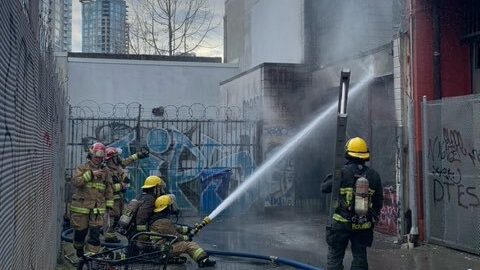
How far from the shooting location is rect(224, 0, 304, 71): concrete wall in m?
17.2

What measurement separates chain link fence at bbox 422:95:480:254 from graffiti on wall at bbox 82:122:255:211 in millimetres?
6213

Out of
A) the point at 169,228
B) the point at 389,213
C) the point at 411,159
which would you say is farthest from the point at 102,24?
the point at 169,228

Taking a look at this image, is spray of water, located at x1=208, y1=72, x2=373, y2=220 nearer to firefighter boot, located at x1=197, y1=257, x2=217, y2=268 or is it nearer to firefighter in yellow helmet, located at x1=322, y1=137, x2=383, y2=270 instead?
firefighter boot, located at x1=197, y1=257, x2=217, y2=268

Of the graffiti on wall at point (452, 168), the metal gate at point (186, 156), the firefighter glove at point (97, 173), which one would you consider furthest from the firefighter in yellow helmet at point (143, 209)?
the metal gate at point (186, 156)

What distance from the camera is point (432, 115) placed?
9852 millimetres

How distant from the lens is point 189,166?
1520 cm

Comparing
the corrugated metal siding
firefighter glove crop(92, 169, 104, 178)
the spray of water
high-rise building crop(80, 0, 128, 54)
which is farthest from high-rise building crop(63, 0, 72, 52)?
high-rise building crop(80, 0, 128, 54)

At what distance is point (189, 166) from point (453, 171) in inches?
303

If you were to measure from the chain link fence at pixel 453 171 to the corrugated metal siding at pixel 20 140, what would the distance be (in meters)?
6.43

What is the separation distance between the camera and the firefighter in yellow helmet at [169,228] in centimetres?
745

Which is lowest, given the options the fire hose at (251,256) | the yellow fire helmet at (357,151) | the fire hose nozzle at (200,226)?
the fire hose at (251,256)

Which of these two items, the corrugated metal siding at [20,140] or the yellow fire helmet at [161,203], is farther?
the yellow fire helmet at [161,203]

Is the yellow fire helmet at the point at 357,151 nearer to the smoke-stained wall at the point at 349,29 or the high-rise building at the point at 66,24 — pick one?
the high-rise building at the point at 66,24

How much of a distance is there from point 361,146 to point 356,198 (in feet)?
2.11
